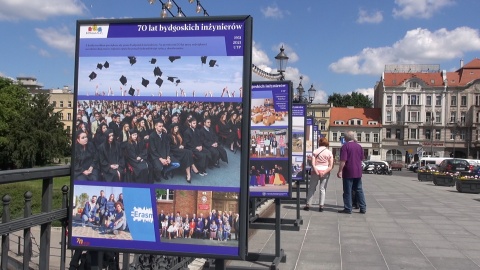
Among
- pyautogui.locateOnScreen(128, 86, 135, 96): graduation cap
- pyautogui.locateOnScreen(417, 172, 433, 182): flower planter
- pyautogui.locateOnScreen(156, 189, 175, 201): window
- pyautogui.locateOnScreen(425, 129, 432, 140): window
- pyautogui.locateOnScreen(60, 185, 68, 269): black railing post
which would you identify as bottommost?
pyautogui.locateOnScreen(417, 172, 433, 182): flower planter

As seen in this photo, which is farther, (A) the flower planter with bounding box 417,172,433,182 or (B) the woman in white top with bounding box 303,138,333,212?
(A) the flower planter with bounding box 417,172,433,182

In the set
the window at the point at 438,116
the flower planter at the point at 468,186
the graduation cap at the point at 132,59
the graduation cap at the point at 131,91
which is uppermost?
the window at the point at 438,116

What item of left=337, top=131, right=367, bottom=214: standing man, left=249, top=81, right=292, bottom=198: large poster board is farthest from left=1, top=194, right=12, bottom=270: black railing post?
left=337, top=131, right=367, bottom=214: standing man

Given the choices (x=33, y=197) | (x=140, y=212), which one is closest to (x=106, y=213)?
(x=140, y=212)

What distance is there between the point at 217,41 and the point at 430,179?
111 ft

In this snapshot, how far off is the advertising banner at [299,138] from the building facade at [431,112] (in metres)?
89.7

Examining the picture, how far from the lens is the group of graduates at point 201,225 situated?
3.15m

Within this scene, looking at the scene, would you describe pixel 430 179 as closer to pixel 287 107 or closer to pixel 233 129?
pixel 287 107

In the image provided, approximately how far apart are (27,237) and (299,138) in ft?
21.7

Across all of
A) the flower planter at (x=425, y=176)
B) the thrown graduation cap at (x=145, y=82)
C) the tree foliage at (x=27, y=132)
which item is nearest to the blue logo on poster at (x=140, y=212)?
the thrown graduation cap at (x=145, y=82)

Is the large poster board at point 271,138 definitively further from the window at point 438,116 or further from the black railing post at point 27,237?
the window at point 438,116

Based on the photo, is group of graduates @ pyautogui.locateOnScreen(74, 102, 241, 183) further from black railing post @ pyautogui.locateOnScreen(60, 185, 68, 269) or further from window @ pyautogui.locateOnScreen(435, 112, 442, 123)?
window @ pyautogui.locateOnScreen(435, 112, 442, 123)

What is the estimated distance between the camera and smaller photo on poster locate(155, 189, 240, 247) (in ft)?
10.3

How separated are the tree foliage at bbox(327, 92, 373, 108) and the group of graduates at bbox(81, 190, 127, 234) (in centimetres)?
13124
